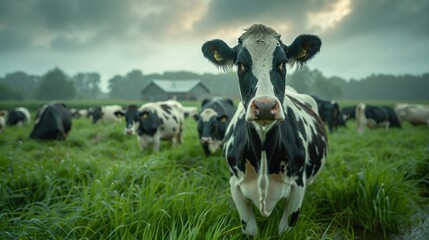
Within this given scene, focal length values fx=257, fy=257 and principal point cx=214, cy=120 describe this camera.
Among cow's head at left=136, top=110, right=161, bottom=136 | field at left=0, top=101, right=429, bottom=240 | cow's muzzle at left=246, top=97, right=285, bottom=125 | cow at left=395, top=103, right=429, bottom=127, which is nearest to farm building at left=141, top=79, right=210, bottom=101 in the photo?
cow at left=395, top=103, right=429, bottom=127

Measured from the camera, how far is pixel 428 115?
531 inches

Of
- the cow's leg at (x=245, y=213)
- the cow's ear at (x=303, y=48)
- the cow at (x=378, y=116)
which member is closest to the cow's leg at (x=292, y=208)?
the cow's leg at (x=245, y=213)

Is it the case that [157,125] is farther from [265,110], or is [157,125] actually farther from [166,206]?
[265,110]

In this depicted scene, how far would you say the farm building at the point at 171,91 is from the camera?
96.0 feet

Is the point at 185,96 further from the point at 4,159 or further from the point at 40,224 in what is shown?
the point at 40,224

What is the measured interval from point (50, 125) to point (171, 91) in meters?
21.9

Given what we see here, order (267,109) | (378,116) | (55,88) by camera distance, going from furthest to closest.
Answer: (55,88)
(378,116)
(267,109)

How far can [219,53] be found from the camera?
91.3 inches

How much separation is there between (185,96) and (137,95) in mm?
15566

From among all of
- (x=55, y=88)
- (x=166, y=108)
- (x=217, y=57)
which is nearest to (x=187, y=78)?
(x=55, y=88)

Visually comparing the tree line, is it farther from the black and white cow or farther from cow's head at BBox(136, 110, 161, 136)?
the black and white cow

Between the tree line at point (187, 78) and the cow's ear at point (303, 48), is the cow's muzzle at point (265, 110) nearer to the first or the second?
the cow's ear at point (303, 48)

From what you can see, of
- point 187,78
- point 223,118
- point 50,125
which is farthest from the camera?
point 187,78

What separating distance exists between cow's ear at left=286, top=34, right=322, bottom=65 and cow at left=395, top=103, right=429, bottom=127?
15.2 m
